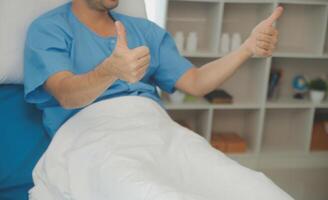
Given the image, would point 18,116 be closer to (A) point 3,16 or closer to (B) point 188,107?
(A) point 3,16

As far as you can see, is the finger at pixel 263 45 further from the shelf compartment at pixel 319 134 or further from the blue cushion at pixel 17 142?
the shelf compartment at pixel 319 134

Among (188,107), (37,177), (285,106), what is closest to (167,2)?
(188,107)

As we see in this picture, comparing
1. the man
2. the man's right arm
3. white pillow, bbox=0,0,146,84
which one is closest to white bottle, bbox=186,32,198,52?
the man

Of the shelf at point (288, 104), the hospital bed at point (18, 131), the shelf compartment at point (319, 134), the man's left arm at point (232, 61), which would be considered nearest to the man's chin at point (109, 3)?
the hospital bed at point (18, 131)

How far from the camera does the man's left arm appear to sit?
145 centimetres

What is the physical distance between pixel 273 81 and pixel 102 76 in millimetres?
1823

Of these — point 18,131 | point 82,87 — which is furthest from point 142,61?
point 18,131

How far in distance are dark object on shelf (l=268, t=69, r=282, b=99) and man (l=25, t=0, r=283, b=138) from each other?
4.13ft

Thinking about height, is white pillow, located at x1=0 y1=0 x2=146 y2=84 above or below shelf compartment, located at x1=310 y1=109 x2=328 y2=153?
above

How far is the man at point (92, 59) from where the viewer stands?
51.0 inches

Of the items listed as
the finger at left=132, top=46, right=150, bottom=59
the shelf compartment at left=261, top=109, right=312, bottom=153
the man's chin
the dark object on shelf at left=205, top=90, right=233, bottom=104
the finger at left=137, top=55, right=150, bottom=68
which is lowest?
the shelf compartment at left=261, top=109, right=312, bottom=153

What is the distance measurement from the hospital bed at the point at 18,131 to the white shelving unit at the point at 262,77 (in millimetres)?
1124

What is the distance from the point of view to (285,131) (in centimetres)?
305

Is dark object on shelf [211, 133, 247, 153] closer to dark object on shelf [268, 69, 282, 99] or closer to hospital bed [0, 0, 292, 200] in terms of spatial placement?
dark object on shelf [268, 69, 282, 99]
